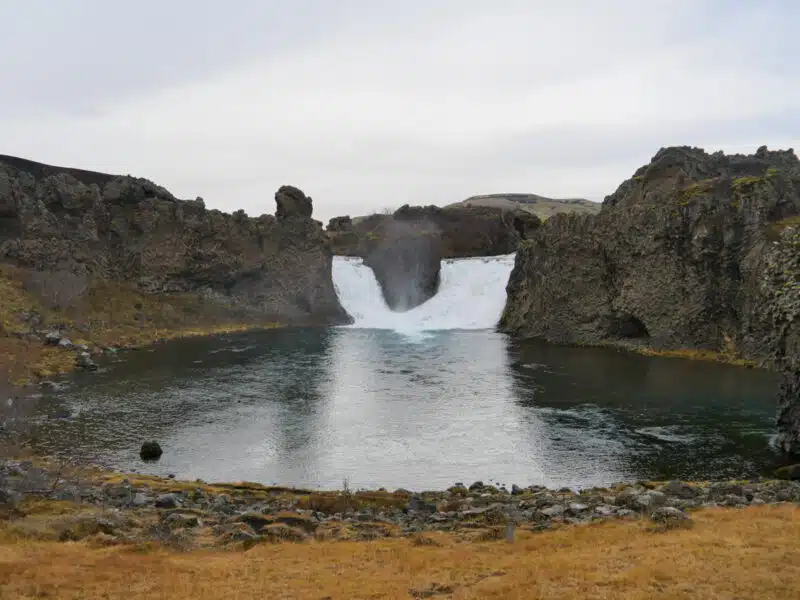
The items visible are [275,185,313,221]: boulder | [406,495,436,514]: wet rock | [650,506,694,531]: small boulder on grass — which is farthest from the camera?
[275,185,313,221]: boulder

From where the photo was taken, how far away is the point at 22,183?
94125 mm

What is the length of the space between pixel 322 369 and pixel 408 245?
206 feet

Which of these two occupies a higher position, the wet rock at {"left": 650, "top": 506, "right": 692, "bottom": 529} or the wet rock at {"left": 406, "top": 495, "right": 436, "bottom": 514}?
the wet rock at {"left": 650, "top": 506, "right": 692, "bottom": 529}

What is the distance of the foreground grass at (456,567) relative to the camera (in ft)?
49.8

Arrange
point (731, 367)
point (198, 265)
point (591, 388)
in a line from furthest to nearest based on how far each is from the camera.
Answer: point (198, 265) < point (731, 367) < point (591, 388)

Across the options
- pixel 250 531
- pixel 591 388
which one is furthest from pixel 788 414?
pixel 250 531

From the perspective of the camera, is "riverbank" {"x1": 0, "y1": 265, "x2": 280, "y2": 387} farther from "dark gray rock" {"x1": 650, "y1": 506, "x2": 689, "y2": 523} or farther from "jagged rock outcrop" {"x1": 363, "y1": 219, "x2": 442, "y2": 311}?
"dark gray rock" {"x1": 650, "y1": 506, "x2": 689, "y2": 523}

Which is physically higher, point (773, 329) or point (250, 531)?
point (773, 329)

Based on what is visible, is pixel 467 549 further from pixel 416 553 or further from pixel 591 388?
pixel 591 388

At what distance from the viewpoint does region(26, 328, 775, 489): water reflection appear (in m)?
33.7

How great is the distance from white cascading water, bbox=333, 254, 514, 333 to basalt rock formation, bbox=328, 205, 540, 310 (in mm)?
2384

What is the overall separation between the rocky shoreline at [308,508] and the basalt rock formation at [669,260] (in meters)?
30.9

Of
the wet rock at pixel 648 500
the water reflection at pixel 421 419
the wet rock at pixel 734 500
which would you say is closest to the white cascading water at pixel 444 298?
the water reflection at pixel 421 419

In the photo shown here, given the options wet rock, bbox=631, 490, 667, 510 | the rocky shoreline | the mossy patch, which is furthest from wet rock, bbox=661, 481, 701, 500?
the mossy patch
